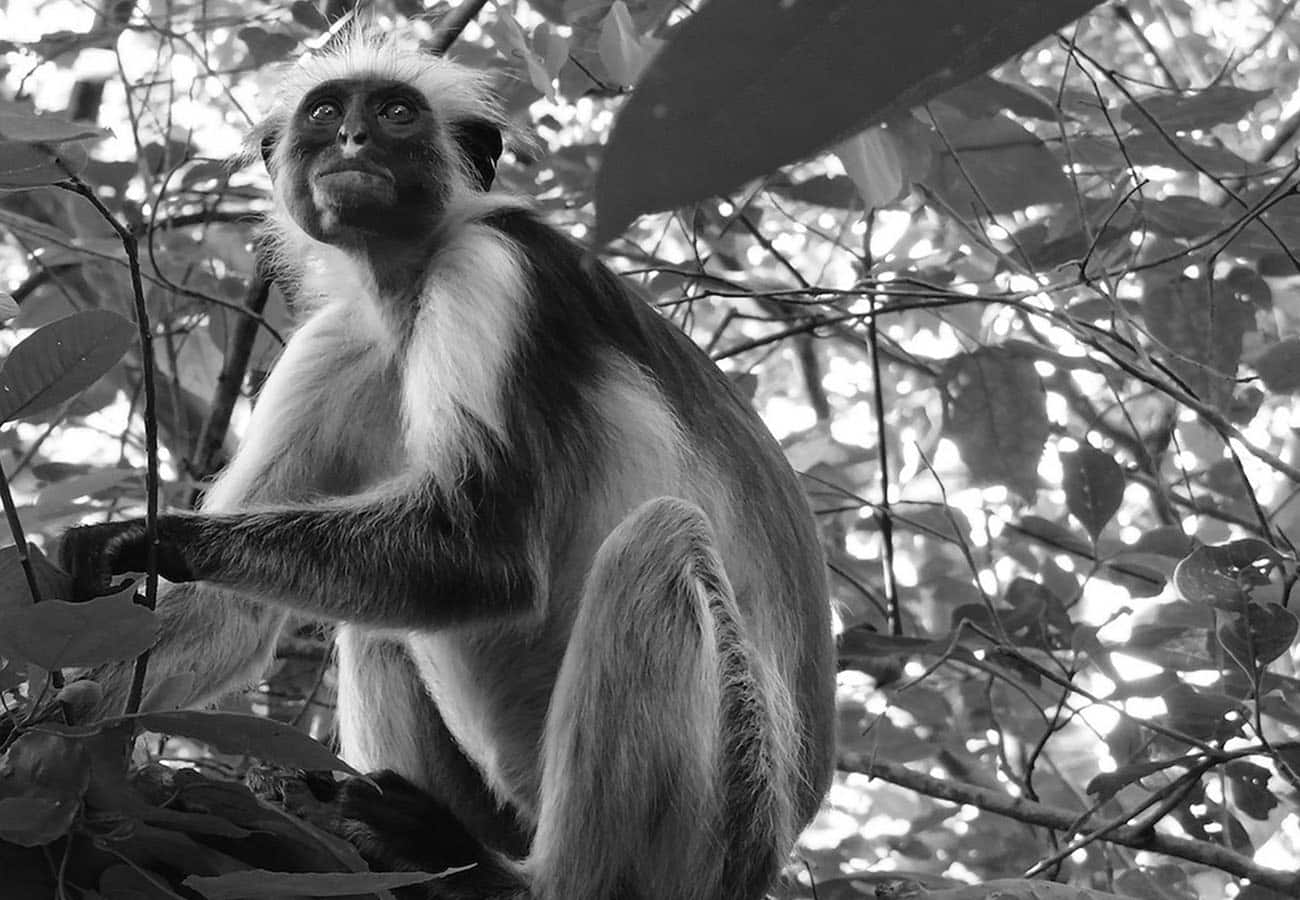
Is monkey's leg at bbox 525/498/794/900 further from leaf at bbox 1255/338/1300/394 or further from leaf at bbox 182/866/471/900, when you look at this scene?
leaf at bbox 1255/338/1300/394

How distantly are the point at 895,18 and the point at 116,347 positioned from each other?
2.31m

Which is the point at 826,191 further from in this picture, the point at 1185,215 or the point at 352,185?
the point at 352,185

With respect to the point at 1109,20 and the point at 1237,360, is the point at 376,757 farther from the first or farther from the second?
the point at 1109,20

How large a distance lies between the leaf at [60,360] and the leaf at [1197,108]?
3.42 meters

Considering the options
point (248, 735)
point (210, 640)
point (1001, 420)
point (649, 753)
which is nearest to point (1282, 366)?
point (1001, 420)

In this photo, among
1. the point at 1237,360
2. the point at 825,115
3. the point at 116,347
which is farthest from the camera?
the point at 1237,360

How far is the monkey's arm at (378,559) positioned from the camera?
408 cm

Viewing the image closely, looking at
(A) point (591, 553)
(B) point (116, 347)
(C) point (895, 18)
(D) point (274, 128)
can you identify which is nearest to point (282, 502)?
(A) point (591, 553)

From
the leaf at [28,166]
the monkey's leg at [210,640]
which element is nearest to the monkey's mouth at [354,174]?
the monkey's leg at [210,640]

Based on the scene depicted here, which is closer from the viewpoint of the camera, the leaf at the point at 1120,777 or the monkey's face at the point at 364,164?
the leaf at the point at 1120,777

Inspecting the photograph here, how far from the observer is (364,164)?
475 cm

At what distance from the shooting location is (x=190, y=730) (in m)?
2.37

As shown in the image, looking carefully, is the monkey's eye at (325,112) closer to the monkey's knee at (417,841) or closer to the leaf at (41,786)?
the monkey's knee at (417,841)

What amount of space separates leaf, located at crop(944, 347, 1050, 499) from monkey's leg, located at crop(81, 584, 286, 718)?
255 cm
